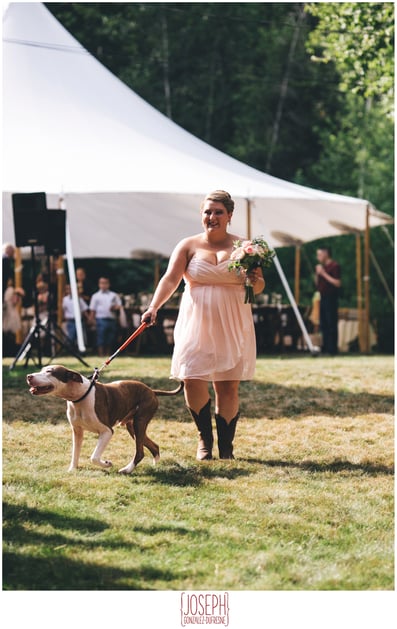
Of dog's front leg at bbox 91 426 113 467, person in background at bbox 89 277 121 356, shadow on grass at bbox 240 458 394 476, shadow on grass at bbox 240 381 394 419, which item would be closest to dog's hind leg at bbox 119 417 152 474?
dog's front leg at bbox 91 426 113 467

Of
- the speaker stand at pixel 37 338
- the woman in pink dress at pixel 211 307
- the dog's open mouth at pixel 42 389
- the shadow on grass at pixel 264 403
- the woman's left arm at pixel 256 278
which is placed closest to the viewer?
the dog's open mouth at pixel 42 389

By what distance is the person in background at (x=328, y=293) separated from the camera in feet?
48.4

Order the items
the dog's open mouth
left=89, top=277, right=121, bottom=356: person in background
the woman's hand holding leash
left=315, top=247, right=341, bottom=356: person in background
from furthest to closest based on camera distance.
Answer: left=315, top=247, right=341, bottom=356: person in background, left=89, top=277, right=121, bottom=356: person in background, the woman's hand holding leash, the dog's open mouth

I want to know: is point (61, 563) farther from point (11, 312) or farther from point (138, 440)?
point (11, 312)

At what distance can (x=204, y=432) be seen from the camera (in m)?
5.71

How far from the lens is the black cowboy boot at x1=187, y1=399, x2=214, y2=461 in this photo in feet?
18.7

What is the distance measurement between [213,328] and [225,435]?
69cm

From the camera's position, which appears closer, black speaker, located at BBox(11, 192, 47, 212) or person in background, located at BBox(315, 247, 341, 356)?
black speaker, located at BBox(11, 192, 47, 212)

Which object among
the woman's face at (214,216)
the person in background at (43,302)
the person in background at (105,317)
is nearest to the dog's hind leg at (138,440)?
the woman's face at (214,216)

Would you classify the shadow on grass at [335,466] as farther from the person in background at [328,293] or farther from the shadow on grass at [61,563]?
the person in background at [328,293]

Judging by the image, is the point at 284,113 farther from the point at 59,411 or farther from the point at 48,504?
the point at 48,504

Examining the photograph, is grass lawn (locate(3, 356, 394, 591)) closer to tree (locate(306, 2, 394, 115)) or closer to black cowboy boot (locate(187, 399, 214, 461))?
black cowboy boot (locate(187, 399, 214, 461))

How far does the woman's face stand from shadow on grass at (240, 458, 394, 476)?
1.47 meters

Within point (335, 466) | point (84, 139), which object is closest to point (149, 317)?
point (335, 466)
